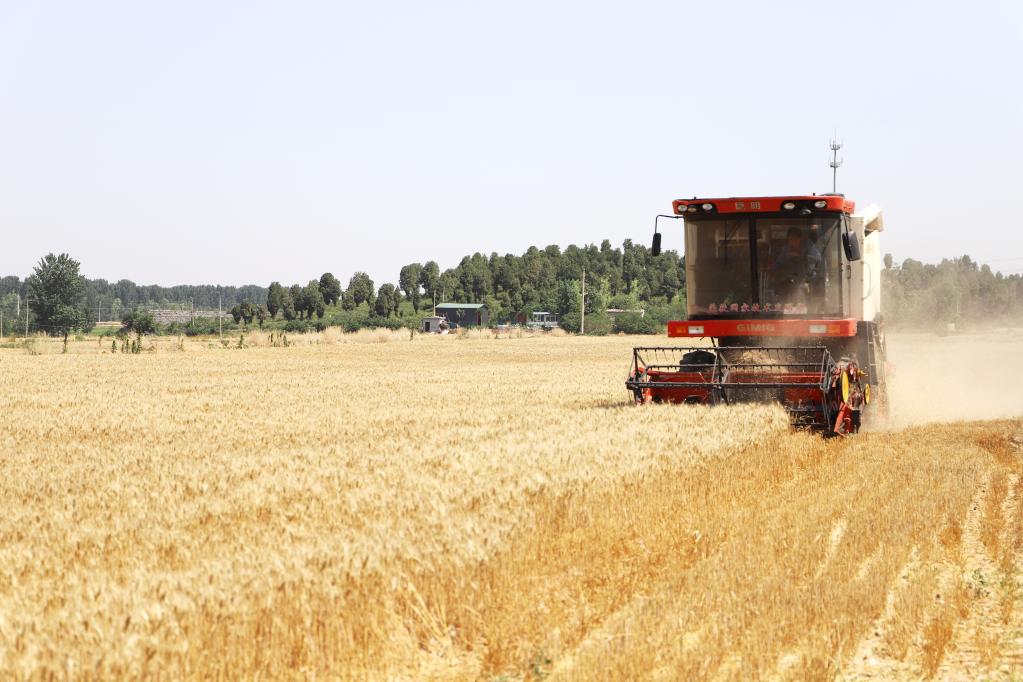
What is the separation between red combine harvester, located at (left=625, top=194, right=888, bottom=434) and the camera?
45.0ft

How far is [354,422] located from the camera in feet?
45.6

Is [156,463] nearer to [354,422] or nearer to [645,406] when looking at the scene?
[354,422]

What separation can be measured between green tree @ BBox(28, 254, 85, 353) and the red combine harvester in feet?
256

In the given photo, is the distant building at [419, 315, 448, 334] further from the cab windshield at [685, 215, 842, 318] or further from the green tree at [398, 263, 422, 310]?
the cab windshield at [685, 215, 842, 318]

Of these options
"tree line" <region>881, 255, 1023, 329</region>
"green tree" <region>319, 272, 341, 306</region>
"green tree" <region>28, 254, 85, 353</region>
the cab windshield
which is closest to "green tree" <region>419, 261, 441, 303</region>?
"green tree" <region>319, 272, 341, 306</region>

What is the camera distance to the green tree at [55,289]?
8375cm

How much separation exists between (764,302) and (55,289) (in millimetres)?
81216

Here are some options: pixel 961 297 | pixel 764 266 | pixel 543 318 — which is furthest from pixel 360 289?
pixel 764 266

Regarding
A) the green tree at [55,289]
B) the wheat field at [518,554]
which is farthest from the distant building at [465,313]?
the wheat field at [518,554]

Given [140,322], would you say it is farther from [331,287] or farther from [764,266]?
[764,266]

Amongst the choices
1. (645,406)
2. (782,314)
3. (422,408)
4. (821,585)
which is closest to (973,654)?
(821,585)

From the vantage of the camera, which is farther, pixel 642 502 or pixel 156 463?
pixel 156 463

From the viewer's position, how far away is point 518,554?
242 inches

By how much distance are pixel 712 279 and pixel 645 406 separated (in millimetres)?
2227
